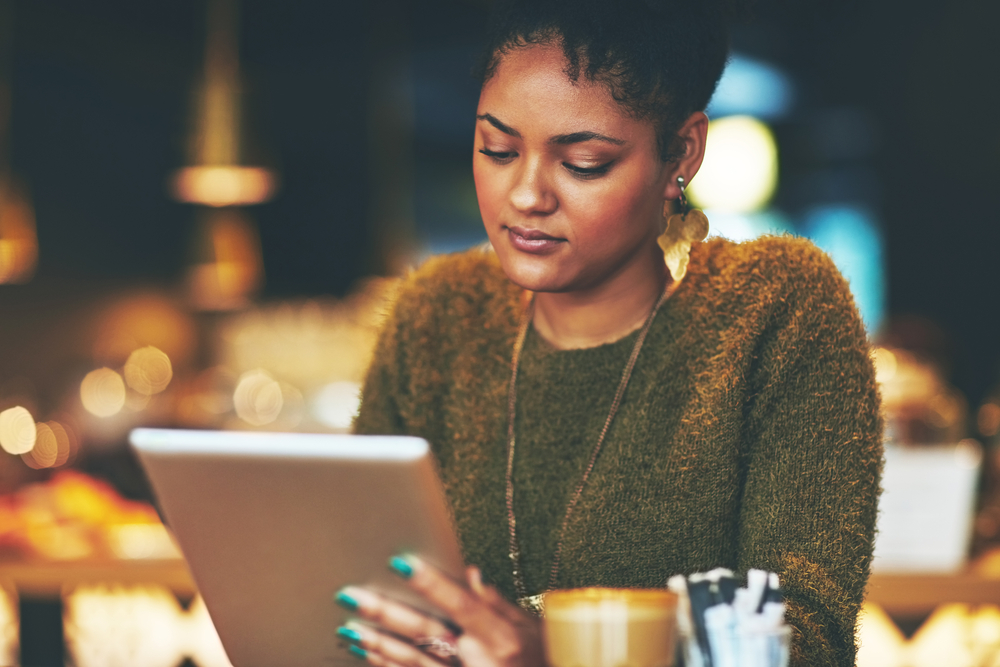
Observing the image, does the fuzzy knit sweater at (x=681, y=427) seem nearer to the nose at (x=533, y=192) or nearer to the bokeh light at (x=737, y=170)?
the nose at (x=533, y=192)

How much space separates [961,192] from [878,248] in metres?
0.66

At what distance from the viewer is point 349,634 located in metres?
0.87

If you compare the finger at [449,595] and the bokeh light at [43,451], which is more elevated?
the finger at [449,595]

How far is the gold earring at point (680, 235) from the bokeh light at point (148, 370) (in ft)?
12.5

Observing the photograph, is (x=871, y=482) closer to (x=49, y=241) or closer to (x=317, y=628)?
(x=317, y=628)

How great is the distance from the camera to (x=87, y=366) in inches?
178

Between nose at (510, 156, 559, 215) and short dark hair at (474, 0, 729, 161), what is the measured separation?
0.10 metres

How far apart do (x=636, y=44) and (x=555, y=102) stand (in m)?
0.10

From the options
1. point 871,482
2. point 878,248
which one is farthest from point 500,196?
point 878,248

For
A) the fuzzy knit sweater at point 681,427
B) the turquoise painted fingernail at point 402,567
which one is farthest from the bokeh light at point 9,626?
the turquoise painted fingernail at point 402,567

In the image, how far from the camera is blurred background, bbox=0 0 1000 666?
A: 7.21ft

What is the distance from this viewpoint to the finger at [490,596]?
32.1 inches

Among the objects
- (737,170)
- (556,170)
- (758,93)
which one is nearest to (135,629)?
(556,170)

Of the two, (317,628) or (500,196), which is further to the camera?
(500,196)
